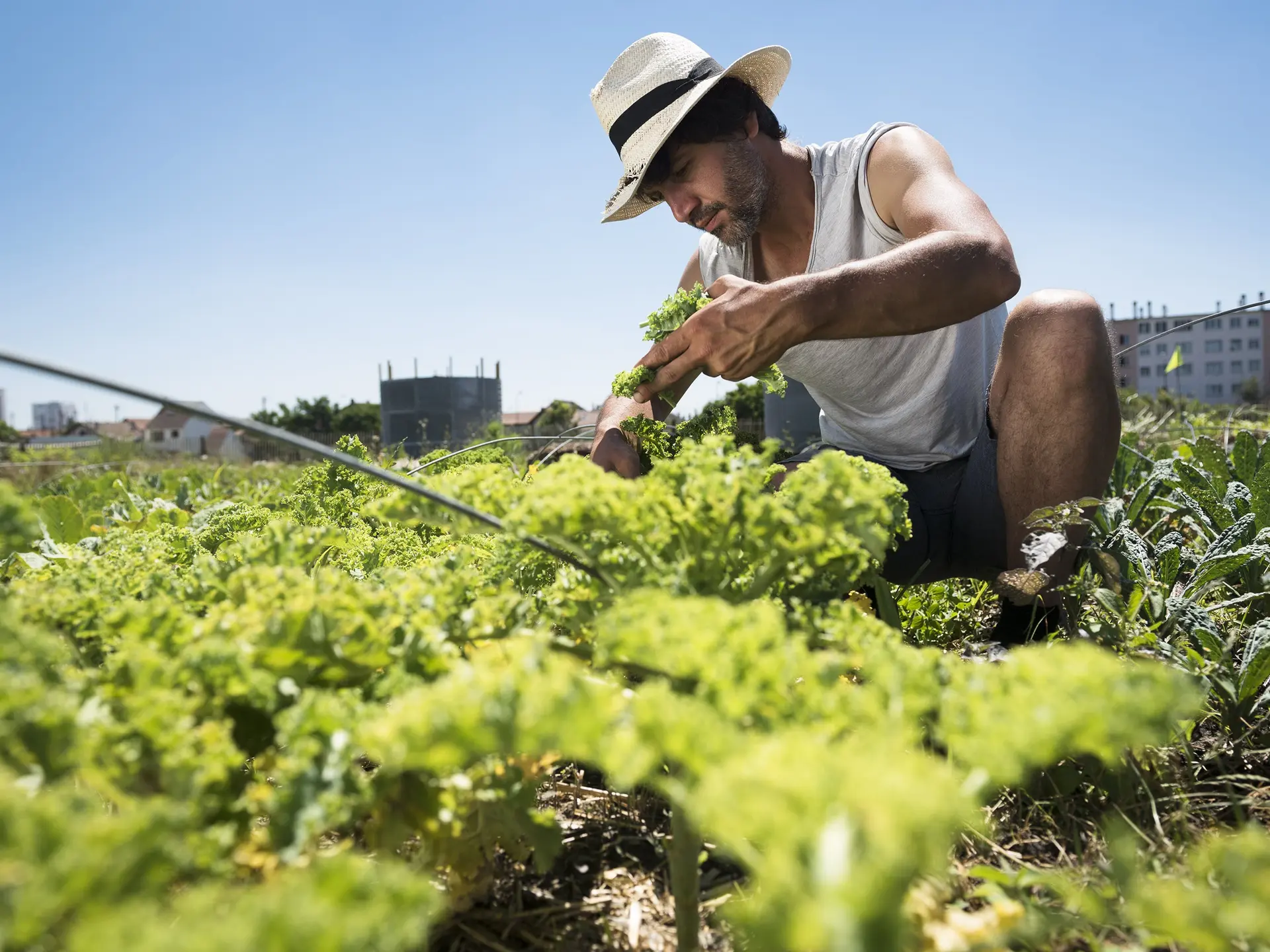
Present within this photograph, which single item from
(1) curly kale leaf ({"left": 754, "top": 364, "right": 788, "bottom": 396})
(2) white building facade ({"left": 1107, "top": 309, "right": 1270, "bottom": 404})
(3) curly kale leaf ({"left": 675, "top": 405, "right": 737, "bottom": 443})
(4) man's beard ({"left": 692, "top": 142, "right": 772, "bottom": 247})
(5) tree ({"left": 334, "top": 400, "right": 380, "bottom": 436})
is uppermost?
(2) white building facade ({"left": 1107, "top": 309, "right": 1270, "bottom": 404})

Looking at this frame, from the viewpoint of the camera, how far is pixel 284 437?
4.44 ft

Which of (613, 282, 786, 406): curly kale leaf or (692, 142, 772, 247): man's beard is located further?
(692, 142, 772, 247): man's beard

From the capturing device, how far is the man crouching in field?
2.09 m

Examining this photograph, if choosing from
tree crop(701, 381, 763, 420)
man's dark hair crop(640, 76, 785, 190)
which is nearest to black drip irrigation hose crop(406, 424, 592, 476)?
man's dark hair crop(640, 76, 785, 190)

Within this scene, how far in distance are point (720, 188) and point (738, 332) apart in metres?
1.50

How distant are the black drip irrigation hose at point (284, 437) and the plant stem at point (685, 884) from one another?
0.46 m

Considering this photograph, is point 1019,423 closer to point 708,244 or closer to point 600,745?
point 708,244

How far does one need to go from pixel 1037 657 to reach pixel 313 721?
2.94 ft

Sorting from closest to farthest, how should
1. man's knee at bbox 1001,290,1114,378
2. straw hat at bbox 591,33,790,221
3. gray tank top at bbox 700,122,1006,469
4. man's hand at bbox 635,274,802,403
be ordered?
1. man's hand at bbox 635,274,802,403
2. man's knee at bbox 1001,290,1114,378
3. straw hat at bbox 591,33,790,221
4. gray tank top at bbox 700,122,1006,469

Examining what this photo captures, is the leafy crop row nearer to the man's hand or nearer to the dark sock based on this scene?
the man's hand

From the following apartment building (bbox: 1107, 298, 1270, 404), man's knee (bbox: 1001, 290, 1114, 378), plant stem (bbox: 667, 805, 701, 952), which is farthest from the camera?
apartment building (bbox: 1107, 298, 1270, 404)

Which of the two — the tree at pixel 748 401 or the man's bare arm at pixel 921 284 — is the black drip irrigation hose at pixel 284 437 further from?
the tree at pixel 748 401

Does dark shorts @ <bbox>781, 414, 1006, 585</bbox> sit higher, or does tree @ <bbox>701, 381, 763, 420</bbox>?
tree @ <bbox>701, 381, 763, 420</bbox>

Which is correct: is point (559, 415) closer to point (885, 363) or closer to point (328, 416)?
point (328, 416)
